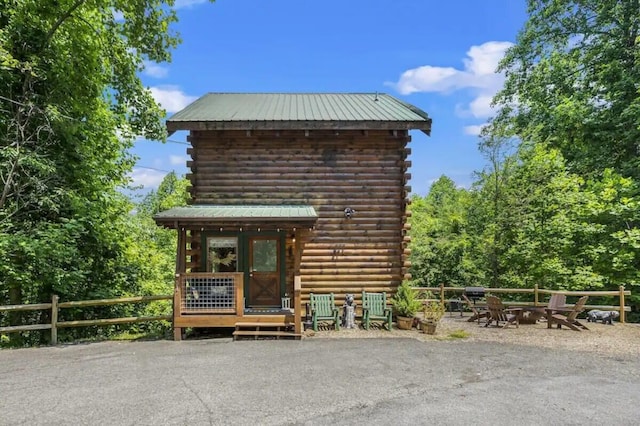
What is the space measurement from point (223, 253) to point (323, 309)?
3.12 metres

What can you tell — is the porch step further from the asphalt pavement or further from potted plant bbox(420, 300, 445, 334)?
potted plant bbox(420, 300, 445, 334)

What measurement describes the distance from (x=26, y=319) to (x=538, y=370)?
13876mm

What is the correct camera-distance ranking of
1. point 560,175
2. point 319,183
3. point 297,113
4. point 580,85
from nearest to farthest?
point 319,183 → point 297,113 → point 560,175 → point 580,85

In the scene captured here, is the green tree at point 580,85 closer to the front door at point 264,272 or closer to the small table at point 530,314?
the small table at point 530,314

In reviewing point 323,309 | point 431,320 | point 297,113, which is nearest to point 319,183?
point 297,113

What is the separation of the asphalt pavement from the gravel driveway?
0.06ft

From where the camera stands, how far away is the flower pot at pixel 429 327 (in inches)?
398

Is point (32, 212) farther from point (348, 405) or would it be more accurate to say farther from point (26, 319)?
point (348, 405)

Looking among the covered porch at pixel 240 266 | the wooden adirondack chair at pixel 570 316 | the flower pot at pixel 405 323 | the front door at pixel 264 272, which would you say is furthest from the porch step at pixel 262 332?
the wooden adirondack chair at pixel 570 316

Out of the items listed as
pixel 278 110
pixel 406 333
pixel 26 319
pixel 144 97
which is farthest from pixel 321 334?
pixel 144 97

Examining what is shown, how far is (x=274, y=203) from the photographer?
11664mm

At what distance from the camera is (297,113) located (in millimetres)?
12273

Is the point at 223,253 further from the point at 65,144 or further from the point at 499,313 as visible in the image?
the point at 499,313

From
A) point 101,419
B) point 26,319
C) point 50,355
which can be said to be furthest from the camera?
point 26,319
